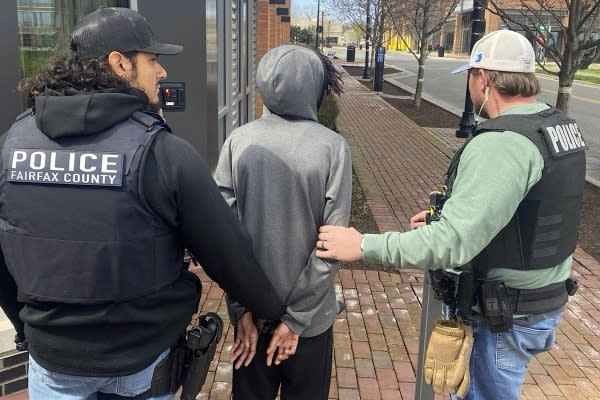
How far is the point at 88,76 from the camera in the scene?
5.45ft

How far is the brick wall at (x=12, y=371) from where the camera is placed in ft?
10.2

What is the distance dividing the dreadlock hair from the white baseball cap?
1.27 meters

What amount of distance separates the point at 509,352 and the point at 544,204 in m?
0.57

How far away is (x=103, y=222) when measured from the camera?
1.54m

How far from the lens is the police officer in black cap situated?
5.10ft

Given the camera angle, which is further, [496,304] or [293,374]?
[293,374]

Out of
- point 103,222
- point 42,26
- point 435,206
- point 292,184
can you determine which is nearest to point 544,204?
point 435,206

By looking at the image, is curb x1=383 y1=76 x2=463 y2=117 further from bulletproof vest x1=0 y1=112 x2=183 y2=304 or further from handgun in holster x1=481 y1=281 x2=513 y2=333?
bulletproof vest x1=0 y1=112 x2=183 y2=304

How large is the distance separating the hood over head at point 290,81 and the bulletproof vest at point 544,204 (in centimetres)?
59

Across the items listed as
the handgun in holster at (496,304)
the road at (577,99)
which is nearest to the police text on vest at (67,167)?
the handgun in holster at (496,304)

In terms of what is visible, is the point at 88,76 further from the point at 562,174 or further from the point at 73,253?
the point at 562,174

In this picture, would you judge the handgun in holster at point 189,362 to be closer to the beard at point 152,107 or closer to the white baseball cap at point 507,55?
the beard at point 152,107

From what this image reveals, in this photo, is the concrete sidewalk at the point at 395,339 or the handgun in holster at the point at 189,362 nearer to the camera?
the handgun in holster at the point at 189,362

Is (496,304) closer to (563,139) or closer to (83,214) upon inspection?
(563,139)
